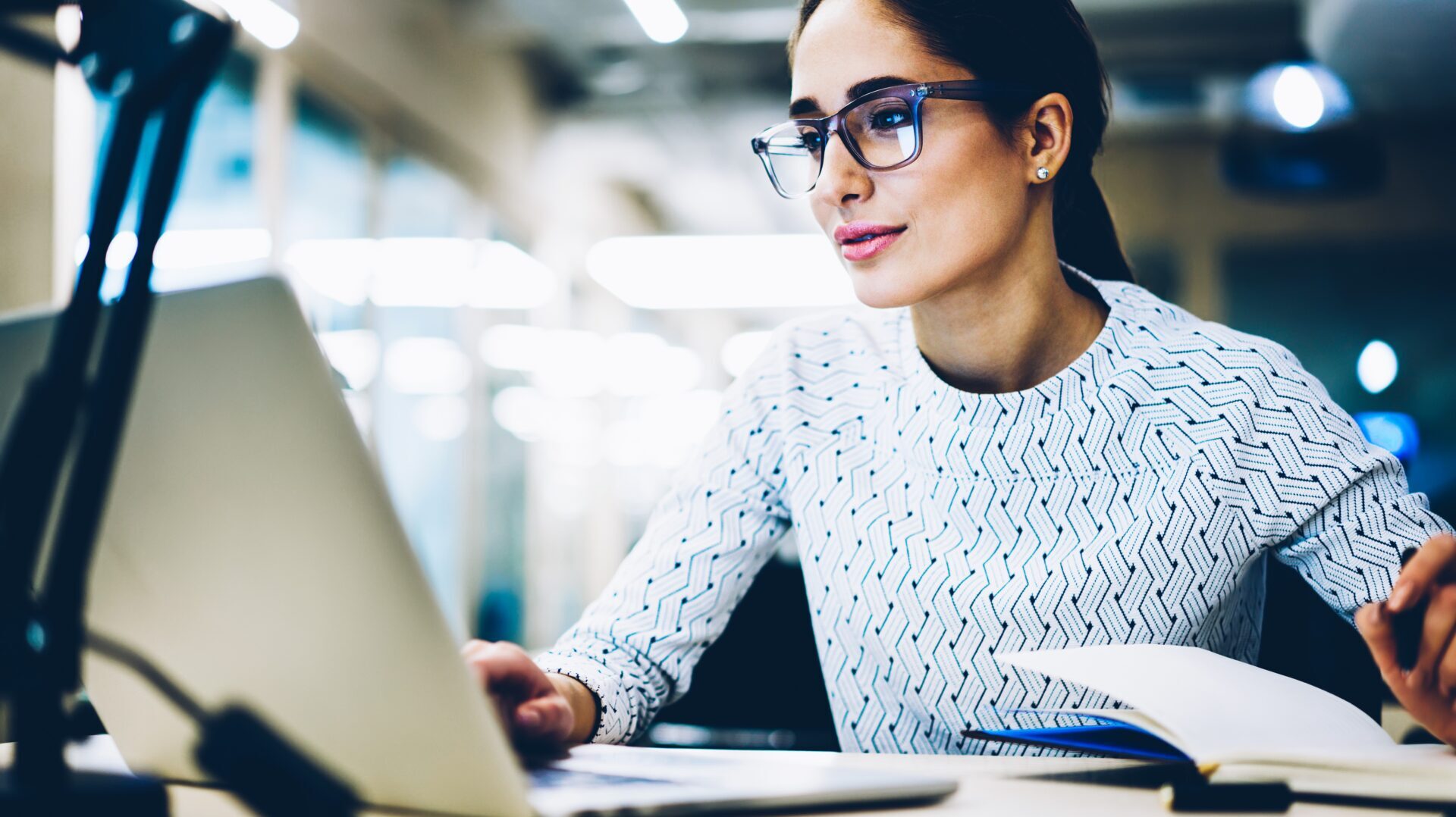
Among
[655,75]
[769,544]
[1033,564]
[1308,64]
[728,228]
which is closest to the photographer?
[1033,564]

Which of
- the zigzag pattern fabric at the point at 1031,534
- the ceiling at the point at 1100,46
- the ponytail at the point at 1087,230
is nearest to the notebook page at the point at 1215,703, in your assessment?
the zigzag pattern fabric at the point at 1031,534

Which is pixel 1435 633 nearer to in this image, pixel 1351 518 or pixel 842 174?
pixel 1351 518

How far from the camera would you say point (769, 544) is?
127 cm

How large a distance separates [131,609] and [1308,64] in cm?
569

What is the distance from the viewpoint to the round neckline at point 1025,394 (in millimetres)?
1086

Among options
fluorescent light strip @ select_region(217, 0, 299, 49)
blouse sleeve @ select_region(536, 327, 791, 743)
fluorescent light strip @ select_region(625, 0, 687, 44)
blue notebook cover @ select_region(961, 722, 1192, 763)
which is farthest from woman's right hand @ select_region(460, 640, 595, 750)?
fluorescent light strip @ select_region(625, 0, 687, 44)

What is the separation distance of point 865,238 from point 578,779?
61 centimetres

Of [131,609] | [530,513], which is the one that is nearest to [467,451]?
[530,513]

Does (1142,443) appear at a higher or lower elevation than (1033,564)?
higher

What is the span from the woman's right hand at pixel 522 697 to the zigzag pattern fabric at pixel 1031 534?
13cm

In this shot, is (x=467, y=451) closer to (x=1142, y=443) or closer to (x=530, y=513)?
(x=530, y=513)

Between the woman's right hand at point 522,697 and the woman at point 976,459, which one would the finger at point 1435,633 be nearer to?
the woman at point 976,459

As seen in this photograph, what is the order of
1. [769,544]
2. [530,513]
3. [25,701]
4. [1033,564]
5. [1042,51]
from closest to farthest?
[25,701], [1033,564], [1042,51], [769,544], [530,513]

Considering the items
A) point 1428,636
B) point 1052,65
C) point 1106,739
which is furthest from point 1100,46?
point 1106,739
